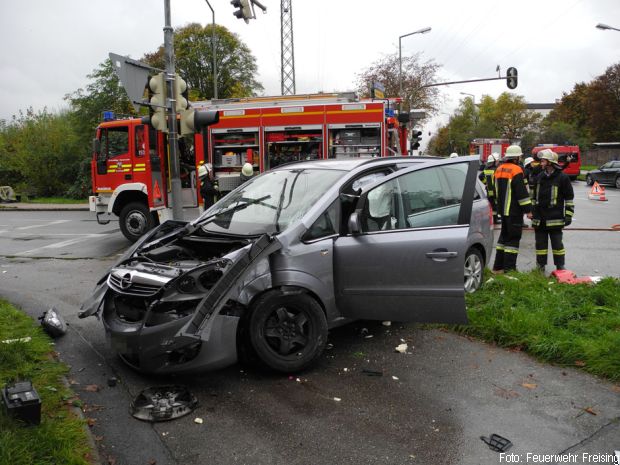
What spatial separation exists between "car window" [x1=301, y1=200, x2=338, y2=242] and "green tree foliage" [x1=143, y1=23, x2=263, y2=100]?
3951 centimetres

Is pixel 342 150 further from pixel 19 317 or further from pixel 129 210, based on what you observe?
pixel 19 317

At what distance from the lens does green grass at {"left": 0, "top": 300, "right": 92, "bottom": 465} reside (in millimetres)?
2930

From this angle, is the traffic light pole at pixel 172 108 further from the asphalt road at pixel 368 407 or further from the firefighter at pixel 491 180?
the firefighter at pixel 491 180

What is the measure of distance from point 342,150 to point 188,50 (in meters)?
35.0

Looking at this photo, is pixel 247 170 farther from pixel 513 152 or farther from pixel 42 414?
pixel 42 414

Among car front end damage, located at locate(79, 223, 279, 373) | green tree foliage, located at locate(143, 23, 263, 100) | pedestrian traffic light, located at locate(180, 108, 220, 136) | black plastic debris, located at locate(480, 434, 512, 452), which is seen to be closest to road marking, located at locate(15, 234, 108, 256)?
pedestrian traffic light, located at locate(180, 108, 220, 136)

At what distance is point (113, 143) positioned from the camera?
1197cm

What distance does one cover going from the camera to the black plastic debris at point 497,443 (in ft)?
10.7

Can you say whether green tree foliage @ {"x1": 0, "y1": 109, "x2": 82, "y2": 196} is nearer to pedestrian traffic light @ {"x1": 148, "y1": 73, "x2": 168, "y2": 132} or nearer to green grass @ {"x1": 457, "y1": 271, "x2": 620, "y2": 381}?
pedestrian traffic light @ {"x1": 148, "y1": 73, "x2": 168, "y2": 132}

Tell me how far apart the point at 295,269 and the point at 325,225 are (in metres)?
0.53

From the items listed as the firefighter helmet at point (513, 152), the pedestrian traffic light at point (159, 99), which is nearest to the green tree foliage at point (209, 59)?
the pedestrian traffic light at point (159, 99)

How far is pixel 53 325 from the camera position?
536cm

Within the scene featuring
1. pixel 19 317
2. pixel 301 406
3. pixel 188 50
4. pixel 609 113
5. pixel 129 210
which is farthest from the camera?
pixel 609 113

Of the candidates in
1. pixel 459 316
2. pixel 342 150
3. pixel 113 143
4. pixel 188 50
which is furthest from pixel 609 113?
pixel 459 316
